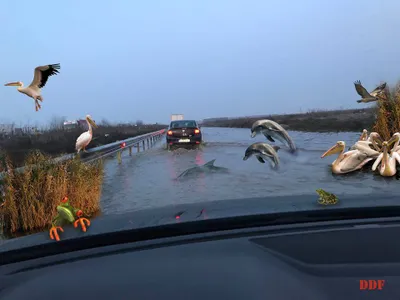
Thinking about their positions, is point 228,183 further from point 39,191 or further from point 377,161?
point 39,191

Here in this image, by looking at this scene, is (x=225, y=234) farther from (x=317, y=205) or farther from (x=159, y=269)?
(x=317, y=205)

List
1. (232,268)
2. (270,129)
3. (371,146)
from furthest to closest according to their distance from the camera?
(371,146)
(270,129)
(232,268)

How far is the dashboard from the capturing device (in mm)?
1699

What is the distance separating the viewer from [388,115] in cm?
1098

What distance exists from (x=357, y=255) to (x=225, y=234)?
692 millimetres

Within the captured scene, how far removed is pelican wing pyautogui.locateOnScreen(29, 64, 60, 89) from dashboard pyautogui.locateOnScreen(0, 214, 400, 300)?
190 centimetres

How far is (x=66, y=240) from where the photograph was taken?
198 cm

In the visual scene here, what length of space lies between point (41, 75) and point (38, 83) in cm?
9

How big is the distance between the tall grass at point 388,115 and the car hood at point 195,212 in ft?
29.7

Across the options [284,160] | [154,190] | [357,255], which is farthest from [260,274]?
[284,160]

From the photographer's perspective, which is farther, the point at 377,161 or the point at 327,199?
the point at 377,161

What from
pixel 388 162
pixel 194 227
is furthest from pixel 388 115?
pixel 194 227

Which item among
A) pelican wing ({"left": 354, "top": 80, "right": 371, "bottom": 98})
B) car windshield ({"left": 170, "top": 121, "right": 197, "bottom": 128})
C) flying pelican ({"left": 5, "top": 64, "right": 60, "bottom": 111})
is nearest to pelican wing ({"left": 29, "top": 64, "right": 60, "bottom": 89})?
flying pelican ({"left": 5, "top": 64, "right": 60, "bottom": 111})

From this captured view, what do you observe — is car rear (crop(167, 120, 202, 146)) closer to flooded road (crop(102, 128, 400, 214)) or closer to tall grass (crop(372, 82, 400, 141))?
flooded road (crop(102, 128, 400, 214))
